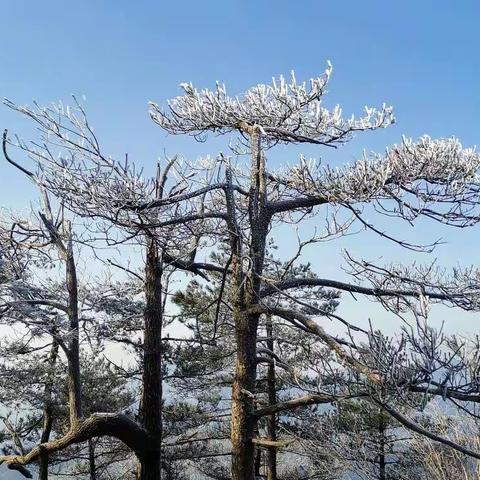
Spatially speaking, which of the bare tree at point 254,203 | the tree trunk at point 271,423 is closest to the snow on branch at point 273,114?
the bare tree at point 254,203

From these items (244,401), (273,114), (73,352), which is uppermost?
(273,114)

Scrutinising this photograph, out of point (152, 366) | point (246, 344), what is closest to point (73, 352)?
point (152, 366)

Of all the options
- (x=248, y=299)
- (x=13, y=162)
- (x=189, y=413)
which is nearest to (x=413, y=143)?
(x=248, y=299)

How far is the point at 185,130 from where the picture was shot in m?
6.68

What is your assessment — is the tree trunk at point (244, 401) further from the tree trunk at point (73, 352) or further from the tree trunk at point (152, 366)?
the tree trunk at point (73, 352)

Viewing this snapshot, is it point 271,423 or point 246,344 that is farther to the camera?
point 271,423

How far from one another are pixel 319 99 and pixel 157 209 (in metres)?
2.45

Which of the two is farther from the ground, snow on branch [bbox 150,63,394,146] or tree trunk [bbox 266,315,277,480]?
snow on branch [bbox 150,63,394,146]

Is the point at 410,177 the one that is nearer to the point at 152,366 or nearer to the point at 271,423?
the point at 152,366

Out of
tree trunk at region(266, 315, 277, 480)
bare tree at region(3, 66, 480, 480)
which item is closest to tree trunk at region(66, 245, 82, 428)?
bare tree at region(3, 66, 480, 480)

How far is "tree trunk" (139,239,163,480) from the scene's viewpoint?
6602mm

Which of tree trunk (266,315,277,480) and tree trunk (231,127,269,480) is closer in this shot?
tree trunk (231,127,269,480)

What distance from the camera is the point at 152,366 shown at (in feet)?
22.7

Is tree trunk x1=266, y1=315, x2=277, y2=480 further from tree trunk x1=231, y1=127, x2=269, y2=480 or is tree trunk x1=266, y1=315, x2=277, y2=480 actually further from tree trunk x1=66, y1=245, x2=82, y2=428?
tree trunk x1=66, y1=245, x2=82, y2=428
